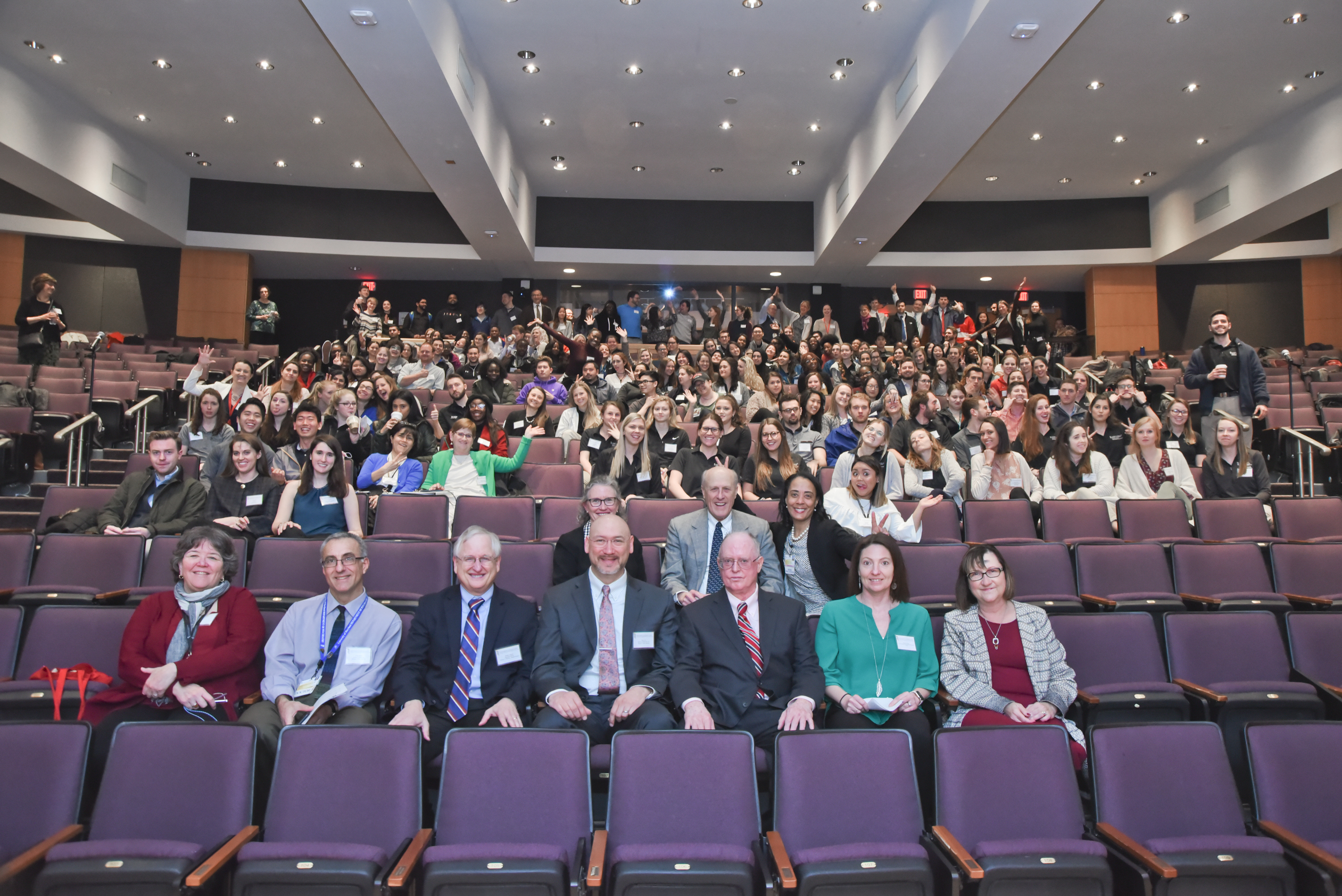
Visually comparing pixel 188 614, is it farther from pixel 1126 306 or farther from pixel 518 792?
pixel 1126 306

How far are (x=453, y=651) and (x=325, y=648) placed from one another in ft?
1.33

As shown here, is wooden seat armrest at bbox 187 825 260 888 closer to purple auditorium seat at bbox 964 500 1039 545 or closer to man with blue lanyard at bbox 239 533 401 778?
man with blue lanyard at bbox 239 533 401 778

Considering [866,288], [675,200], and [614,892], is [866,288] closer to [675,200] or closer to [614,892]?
[675,200]

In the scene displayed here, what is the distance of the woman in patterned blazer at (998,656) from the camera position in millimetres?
2498

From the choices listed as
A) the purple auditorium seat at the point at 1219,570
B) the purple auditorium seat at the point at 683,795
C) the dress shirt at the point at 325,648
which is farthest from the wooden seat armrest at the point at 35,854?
the purple auditorium seat at the point at 1219,570

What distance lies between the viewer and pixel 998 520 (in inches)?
159

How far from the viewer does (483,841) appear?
196cm

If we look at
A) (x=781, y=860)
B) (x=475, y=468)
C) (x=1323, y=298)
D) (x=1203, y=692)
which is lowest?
(x=781, y=860)

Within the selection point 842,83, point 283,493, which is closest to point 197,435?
point 283,493

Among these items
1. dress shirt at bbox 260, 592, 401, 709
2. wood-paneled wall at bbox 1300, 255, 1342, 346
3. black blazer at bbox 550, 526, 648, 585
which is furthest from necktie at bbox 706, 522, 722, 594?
wood-paneled wall at bbox 1300, 255, 1342, 346

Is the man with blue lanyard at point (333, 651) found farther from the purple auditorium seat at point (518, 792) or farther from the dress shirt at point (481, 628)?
the purple auditorium seat at point (518, 792)

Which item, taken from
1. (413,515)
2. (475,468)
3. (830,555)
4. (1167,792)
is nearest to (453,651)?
(830,555)

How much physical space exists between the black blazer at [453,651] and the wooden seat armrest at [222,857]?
596 mm

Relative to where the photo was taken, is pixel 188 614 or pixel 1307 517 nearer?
pixel 188 614
